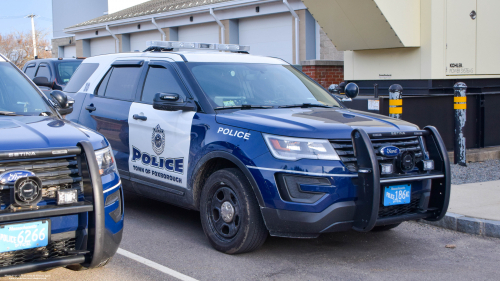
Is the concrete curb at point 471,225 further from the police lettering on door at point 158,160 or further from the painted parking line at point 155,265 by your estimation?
the painted parking line at point 155,265

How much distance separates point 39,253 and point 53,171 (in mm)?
529

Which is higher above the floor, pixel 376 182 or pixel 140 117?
pixel 140 117

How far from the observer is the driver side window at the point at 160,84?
5.79 meters

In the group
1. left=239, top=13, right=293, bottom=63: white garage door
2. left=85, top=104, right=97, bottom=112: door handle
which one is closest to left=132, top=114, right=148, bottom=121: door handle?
left=85, top=104, right=97, bottom=112: door handle

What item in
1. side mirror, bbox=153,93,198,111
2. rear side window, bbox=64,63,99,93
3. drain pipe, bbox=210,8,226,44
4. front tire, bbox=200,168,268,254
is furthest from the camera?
drain pipe, bbox=210,8,226,44

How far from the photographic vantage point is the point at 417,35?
10312 mm

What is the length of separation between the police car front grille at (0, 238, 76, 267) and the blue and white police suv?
1609 mm

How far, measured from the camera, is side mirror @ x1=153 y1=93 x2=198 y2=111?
17.8 feet

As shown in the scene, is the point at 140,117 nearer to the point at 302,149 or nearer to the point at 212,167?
the point at 212,167

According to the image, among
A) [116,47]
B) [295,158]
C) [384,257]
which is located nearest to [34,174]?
[295,158]

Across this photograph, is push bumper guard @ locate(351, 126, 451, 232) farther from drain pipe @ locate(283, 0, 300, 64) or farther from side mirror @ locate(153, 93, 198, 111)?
drain pipe @ locate(283, 0, 300, 64)

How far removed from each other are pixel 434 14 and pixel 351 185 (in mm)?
6749

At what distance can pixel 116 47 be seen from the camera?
24.6m

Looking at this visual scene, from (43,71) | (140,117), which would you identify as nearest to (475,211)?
(140,117)
